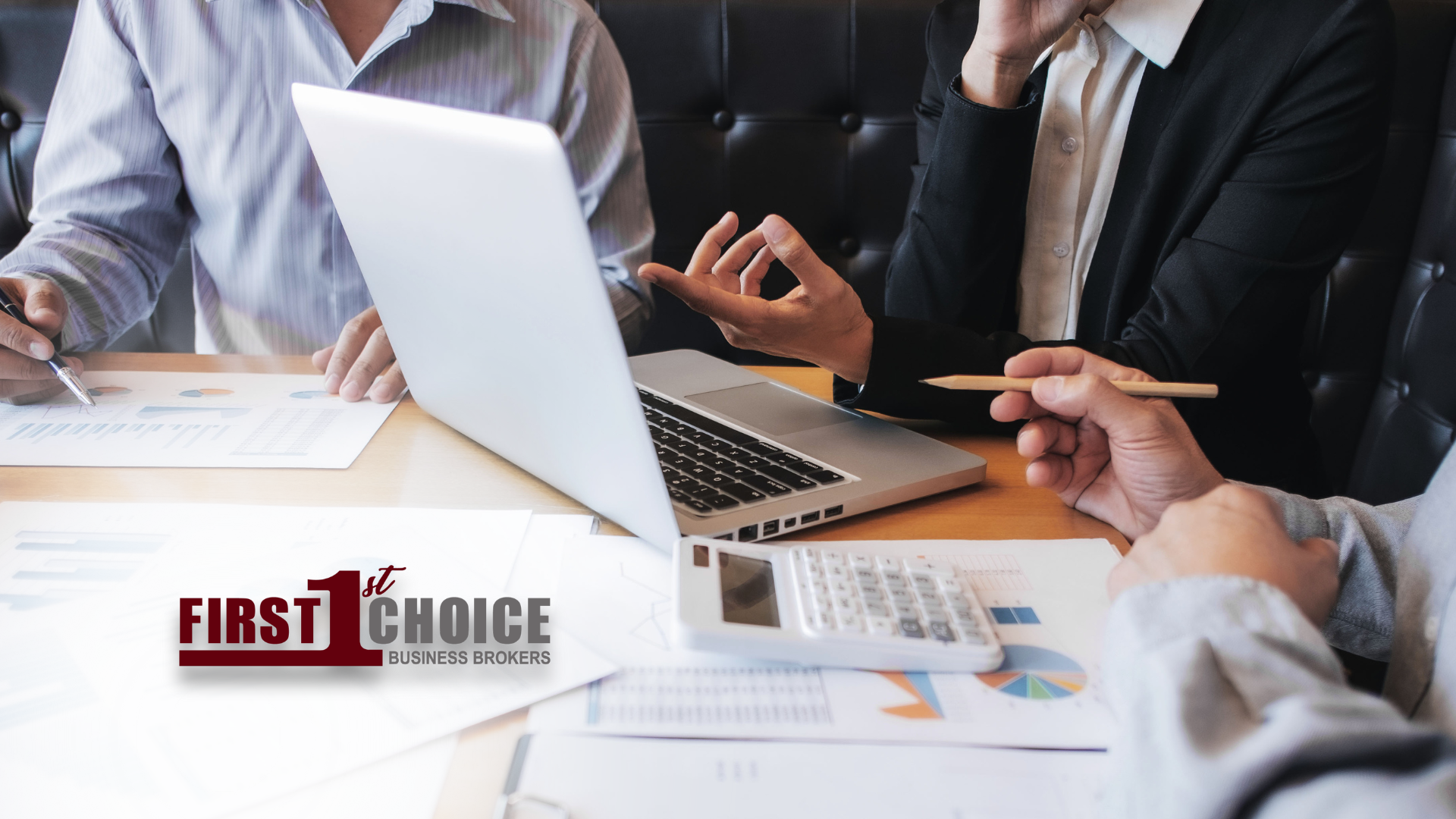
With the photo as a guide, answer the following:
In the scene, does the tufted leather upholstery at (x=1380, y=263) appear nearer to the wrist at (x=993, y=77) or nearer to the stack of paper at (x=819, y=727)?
the wrist at (x=993, y=77)

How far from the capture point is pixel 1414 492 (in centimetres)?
130

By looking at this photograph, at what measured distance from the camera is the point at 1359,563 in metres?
0.52

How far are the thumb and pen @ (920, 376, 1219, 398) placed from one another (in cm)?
13

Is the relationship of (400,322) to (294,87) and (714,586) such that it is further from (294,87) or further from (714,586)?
(714,586)

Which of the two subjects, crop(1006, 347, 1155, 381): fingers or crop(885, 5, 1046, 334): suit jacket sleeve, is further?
crop(885, 5, 1046, 334): suit jacket sleeve

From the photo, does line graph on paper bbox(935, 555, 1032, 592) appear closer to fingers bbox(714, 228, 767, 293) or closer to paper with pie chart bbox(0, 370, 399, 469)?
fingers bbox(714, 228, 767, 293)

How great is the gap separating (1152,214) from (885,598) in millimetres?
618

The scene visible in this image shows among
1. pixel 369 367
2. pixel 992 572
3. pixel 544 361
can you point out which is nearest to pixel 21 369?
pixel 369 367

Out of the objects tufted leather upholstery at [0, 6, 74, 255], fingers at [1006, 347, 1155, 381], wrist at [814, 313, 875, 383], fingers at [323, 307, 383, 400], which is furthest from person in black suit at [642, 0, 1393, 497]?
tufted leather upholstery at [0, 6, 74, 255]

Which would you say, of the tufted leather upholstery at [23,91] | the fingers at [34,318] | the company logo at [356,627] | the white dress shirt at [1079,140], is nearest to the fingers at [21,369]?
the fingers at [34,318]

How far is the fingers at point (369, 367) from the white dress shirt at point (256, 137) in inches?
11.9

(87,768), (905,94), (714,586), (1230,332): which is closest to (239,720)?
(87,768)

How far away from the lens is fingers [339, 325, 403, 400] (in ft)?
2.50

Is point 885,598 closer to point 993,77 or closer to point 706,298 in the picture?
point 706,298
